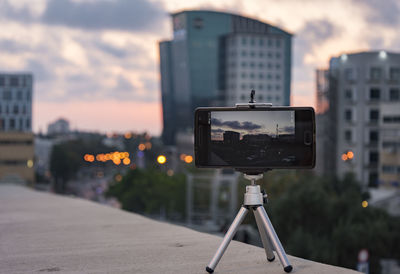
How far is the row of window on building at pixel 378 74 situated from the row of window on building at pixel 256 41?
186ft

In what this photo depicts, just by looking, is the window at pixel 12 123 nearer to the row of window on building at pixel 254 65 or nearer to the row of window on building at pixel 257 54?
the row of window on building at pixel 254 65

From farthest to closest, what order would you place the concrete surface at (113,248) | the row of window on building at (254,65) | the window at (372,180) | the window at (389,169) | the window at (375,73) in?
the row of window on building at (254,65), the window at (375,73), the window at (372,180), the window at (389,169), the concrete surface at (113,248)

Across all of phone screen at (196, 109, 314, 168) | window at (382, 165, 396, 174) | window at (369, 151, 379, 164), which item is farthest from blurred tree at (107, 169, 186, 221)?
phone screen at (196, 109, 314, 168)

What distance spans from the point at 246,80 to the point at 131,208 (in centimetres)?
9129

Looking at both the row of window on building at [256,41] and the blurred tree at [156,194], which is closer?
the blurred tree at [156,194]

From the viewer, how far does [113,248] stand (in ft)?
19.1

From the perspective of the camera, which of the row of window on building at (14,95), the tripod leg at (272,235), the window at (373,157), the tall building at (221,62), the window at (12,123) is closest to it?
the tripod leg at (272,235)

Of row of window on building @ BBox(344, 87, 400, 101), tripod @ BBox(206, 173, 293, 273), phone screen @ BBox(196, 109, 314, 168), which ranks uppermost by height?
Answer: row of window on building @ BBox(344, 87, 400, 101)

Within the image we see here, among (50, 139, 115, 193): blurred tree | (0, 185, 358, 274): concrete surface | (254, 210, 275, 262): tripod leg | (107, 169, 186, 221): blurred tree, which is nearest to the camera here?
(254, 210, 275, 262): tripod leg

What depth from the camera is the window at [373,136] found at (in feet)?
269

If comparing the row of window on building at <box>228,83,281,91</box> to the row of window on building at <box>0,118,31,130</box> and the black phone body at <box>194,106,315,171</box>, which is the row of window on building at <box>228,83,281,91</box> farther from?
the black phone body at <box>194,106,315,171</box>

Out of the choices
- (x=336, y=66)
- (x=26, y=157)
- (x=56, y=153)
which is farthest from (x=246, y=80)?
(x=26, y=157)

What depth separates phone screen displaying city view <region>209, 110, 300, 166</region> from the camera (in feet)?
13.8

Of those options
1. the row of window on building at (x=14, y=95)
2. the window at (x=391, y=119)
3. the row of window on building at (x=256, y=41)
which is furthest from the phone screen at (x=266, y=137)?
the row of window on building at (x=256, y=41)
